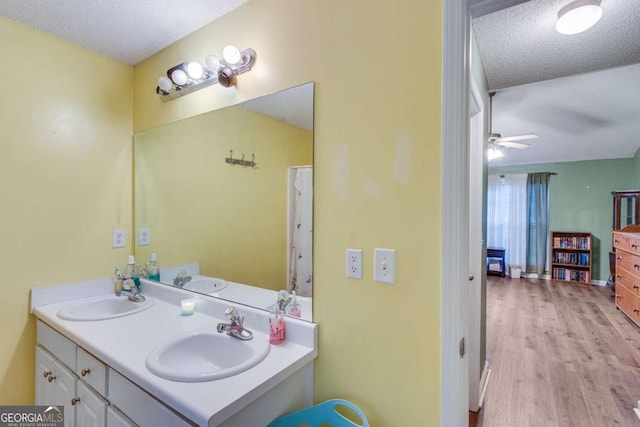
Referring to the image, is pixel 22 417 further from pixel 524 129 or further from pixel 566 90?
pixel 524 129

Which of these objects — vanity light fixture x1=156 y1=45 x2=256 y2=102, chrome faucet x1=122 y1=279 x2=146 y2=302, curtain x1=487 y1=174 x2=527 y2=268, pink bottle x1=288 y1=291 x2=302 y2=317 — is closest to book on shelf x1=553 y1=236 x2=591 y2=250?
curtain x1=487 y1=174 x2=527 y2=268

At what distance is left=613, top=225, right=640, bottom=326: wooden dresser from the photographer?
10.8 feet

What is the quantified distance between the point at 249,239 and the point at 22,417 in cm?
142

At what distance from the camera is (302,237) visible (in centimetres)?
127

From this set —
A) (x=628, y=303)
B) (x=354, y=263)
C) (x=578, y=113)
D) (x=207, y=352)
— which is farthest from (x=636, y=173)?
(x=207, y=352)

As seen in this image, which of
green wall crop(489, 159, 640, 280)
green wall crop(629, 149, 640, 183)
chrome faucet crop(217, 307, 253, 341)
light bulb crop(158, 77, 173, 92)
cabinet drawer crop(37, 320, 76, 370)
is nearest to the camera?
chrome faucet crop(217, 307, 253, 341)

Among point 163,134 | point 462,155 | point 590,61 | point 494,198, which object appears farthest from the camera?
point 494,198

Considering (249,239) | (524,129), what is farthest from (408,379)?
(524,129)

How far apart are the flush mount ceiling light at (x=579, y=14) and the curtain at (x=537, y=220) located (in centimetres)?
549

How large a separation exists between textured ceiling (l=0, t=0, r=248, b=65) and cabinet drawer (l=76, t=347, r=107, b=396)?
5.08 ft

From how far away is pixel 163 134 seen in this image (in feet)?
6.08

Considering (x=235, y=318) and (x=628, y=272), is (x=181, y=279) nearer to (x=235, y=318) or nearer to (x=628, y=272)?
(x=235, y=318)

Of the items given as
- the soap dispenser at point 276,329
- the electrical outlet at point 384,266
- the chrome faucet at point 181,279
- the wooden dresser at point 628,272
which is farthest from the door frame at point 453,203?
the wooden dresser at point 628,272

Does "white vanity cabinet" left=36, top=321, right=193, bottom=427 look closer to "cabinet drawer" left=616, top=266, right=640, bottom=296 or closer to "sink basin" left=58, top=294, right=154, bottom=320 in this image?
"sink basin" left=58, top=294, right=154, bottom=320
